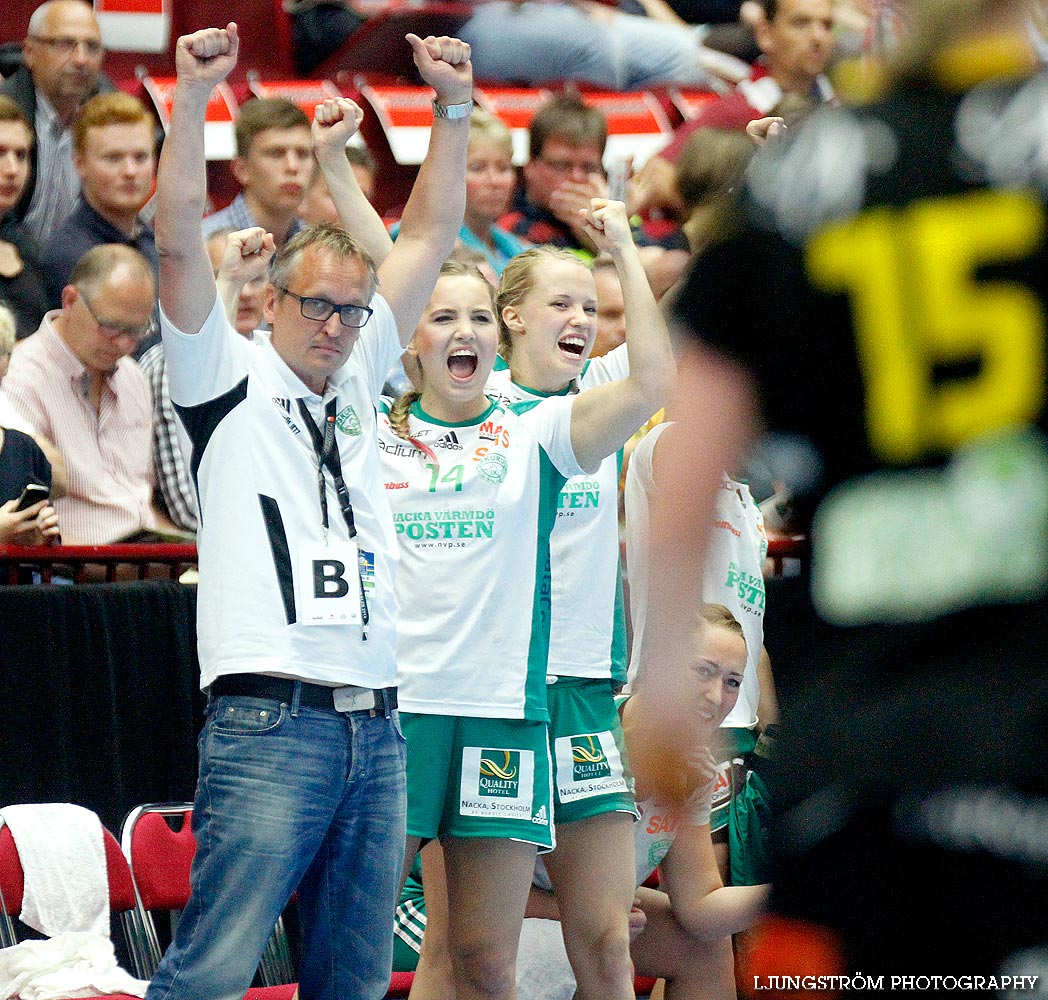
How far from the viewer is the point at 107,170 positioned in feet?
25.0

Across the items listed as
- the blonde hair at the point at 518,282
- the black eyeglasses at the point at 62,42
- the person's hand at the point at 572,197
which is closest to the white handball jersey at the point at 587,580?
the blonde hair at the point at 518,282

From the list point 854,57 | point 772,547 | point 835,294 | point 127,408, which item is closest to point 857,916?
point 835,294

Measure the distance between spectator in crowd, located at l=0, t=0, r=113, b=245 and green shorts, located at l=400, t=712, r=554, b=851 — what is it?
455 cm

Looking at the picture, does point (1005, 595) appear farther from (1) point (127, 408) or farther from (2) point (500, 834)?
(1) point (127, 408)

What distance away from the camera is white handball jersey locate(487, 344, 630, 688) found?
4.79 meters

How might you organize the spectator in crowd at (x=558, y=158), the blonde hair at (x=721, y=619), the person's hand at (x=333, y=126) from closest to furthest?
the person's hand at (x=333, y=126)
the blonde hair at (x=721, y=619)
the spectator in crowd at (x=558, y=158)

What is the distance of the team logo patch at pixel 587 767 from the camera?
461cm

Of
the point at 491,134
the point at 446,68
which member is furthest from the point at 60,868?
the point at 491,134

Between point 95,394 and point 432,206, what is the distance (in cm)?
255

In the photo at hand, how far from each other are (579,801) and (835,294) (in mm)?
2980

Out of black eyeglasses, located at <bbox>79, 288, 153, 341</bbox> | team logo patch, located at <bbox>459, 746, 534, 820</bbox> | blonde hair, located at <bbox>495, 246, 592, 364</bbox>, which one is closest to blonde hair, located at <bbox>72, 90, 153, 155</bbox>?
black eyeglasses, located at <bbox>79, 288, 153, 341</bbox>

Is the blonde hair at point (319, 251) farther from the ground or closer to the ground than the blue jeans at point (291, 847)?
farther from the ground

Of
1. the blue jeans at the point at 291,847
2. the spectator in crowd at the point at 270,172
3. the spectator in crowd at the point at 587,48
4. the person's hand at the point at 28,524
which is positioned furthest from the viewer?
the spectator in crowd at the point at 587,48

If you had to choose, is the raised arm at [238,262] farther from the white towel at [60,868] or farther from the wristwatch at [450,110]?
the white towel at [60,868]
